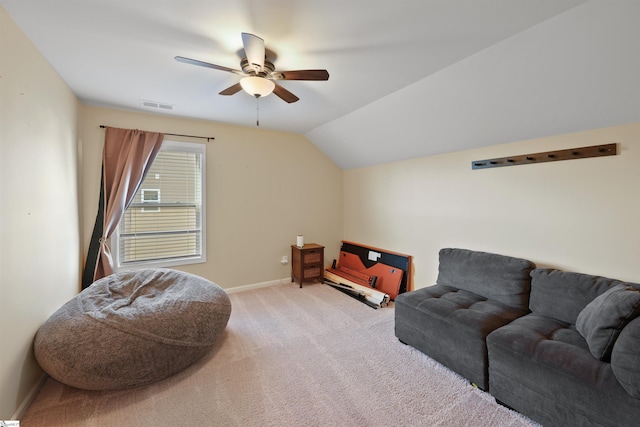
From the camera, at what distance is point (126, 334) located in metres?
1.88

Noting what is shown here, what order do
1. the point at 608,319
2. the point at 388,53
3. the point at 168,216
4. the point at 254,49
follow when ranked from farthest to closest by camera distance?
1. the point at 168,216
2. the point at 388,53
3. the point at 254,49
4. the point at 608,319

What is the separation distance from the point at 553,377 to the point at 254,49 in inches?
108

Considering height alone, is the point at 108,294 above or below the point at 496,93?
below

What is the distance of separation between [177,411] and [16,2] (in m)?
2.65

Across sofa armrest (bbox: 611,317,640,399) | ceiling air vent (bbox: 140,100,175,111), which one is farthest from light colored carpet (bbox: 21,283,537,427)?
ceiling air vent (bbox: 140,100,175,111)

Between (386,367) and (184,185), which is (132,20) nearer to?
(184,185)

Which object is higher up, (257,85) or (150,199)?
(257,85)

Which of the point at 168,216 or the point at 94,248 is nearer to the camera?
the point at 94,248

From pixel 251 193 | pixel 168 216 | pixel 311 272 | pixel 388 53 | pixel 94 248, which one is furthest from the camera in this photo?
pixel 311 272

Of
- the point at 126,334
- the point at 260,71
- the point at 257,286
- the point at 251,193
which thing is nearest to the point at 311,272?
the point at 257,286

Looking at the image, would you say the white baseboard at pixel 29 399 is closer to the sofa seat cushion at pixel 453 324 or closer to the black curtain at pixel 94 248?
the black curtain at pixel 94 248

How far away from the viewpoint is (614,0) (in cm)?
141

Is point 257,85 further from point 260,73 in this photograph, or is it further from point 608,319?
point 608,319

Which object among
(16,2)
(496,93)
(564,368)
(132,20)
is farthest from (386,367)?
(16,2)
